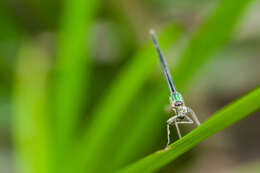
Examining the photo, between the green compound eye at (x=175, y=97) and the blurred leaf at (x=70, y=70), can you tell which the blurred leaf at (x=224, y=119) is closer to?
the green compound eye at (x=175, y=97)

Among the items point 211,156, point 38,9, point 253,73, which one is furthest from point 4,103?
point 253,73

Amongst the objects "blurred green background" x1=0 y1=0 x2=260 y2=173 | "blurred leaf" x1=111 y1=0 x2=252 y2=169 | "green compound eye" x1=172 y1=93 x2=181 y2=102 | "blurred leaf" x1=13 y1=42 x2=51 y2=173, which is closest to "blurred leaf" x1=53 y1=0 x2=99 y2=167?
"blurred green background" x1=0 y1=0 x2=260 y2=173

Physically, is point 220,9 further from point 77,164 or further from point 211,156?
point 211,156

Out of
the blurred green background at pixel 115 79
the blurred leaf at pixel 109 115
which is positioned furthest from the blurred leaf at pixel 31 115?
the blurred leaf at pixel 109 115

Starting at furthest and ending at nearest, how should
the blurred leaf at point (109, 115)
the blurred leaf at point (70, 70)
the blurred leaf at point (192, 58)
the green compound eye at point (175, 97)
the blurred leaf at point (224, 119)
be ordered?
the blurred leaf at point (70, 70) → the blurred leaf at point (109, 115) → the blurred leaf at point (192, 58) → the green compound eye at point (175, 97) → the blurred leaf at point (224, 119)

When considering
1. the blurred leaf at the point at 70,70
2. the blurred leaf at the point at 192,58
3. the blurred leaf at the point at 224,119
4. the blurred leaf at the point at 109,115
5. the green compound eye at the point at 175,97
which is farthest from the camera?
the blurred leaf at the point at 70,70

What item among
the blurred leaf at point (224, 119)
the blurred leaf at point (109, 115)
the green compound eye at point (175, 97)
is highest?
the blurred leaf at point (109, 115)

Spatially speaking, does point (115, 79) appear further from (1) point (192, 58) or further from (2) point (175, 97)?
(2) point (175, 97)
